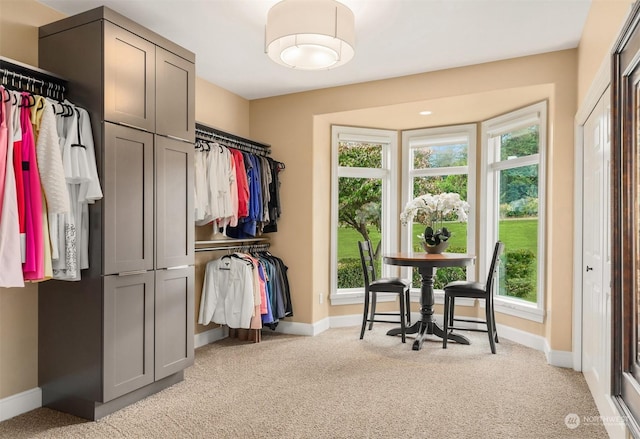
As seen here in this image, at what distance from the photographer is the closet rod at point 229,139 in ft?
12.6

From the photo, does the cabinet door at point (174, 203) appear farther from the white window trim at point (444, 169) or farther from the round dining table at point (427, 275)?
the white window trim at point (444, 169)

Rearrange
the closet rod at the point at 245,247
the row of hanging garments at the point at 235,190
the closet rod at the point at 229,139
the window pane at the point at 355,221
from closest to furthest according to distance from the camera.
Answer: the row of hanging garments at the point at 235,190 < the closet rod at the point at 229,139 < the closet rod at the point at 245,247 < the window pane at the point at 355,221

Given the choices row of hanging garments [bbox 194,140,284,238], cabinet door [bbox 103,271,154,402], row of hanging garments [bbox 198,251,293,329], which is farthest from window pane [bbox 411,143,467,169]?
cabinet door [bbox 103,271,154,402]

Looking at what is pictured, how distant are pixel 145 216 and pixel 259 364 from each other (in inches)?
61.7

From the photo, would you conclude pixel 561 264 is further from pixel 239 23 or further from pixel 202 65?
pixel 202 65

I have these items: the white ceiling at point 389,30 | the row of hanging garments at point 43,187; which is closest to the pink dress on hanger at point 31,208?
the row of hanging garments at point 43,187

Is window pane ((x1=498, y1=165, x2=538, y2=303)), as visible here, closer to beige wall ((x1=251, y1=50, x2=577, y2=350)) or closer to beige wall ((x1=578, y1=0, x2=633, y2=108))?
beige wall ((x1=251, y1=50, x2=577, y2=350))

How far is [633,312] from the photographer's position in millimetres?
1643

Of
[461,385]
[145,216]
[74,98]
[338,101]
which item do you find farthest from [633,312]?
[338,101]

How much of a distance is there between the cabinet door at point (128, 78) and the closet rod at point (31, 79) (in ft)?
1.05

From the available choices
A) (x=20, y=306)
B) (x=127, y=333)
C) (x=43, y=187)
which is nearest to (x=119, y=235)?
(x=43, y=187)

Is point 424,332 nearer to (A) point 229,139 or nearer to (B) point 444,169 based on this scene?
(B) point 444,169

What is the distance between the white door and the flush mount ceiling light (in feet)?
5.00

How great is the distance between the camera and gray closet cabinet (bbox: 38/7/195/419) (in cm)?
Result: 254
